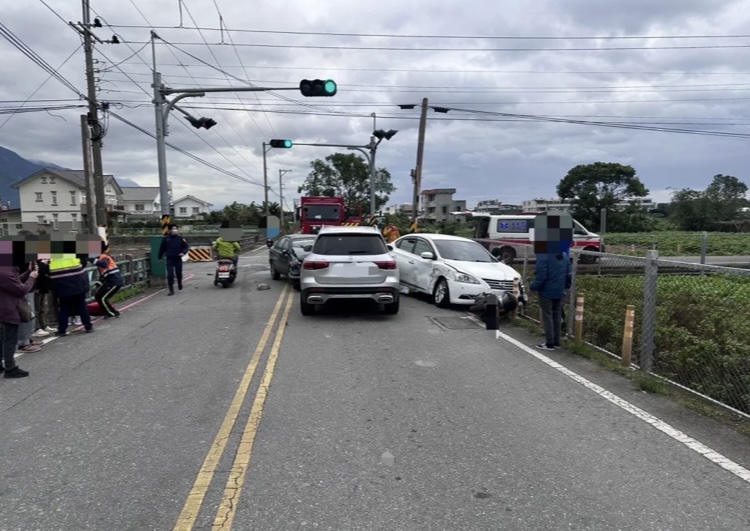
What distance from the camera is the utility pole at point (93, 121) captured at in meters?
18.4

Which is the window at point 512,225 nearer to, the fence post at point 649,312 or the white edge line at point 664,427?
the white edge line at point 664,427

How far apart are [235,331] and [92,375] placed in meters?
2.80

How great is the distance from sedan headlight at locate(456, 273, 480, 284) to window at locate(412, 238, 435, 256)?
1.32m

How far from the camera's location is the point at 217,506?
3410 millimetres

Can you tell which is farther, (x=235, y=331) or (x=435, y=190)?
(x=435, y=190)

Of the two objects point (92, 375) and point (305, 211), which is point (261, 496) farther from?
point (305, 211)

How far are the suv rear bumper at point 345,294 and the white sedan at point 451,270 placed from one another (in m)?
1.72

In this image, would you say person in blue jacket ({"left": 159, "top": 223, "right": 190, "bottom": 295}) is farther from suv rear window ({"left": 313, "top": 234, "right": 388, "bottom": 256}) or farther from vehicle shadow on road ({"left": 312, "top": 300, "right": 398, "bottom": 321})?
suv rear window ({"left": 313, "top": 234, "right": 388, "bottom": 256})

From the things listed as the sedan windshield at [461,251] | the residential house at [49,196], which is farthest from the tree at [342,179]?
the sedan windshield at [461,251]

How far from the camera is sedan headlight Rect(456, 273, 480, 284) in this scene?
35.2 feet

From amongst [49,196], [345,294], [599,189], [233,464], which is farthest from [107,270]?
[49,196]

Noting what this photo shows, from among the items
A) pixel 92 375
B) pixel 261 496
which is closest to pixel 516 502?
pixel 261 496

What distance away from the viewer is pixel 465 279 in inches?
426

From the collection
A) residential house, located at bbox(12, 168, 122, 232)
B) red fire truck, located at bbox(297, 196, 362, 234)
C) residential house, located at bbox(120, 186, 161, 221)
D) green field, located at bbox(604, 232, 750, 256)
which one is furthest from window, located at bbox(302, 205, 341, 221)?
residential house, located at bbox(120, 186, 161, 221)
